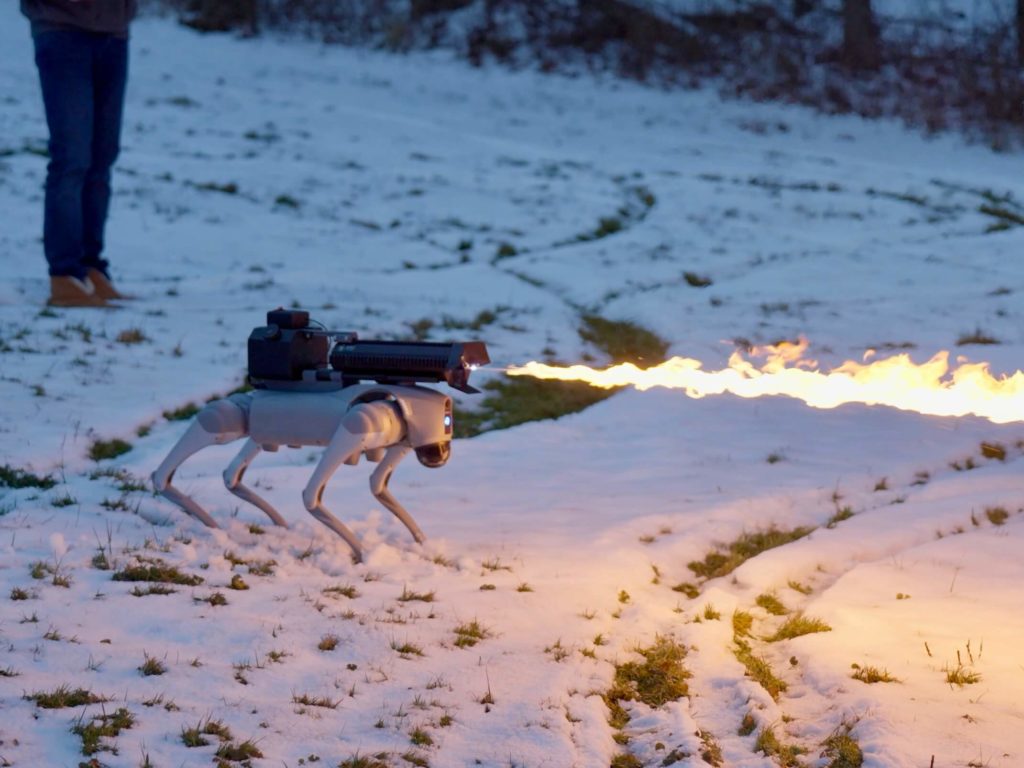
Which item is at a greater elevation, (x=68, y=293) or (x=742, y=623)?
→ (x=68, y=293)

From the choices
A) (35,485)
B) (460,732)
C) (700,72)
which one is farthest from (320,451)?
(700,72)

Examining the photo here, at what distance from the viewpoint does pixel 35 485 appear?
21.1ft

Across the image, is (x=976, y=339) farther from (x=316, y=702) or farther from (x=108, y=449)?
(x=316, y=702)

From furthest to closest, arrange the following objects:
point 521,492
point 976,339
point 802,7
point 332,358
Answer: point 802,7, point 976,339, point 521,492, point 332,358

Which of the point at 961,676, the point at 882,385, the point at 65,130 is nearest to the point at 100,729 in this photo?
the point at 961,676

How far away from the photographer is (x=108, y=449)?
7391 millimetres

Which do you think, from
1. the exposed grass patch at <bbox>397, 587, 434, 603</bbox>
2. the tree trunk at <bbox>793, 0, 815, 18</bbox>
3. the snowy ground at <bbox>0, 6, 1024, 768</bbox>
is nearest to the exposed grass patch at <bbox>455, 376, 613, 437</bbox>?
the snowy ground at <bbox>0, 6, 1024, 768</bbox>

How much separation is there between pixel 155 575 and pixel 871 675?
9.23ft

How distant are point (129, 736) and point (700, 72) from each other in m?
23.6

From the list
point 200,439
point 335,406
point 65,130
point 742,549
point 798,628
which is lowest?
point 742,549

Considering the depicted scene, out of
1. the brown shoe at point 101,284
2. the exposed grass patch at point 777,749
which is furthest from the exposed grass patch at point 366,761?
the brown shoe at point 101,284

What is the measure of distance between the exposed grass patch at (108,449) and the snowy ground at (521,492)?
8 cm

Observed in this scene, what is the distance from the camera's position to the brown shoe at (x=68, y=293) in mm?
10438

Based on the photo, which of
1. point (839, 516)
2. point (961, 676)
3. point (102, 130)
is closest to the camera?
point (961, 676)
